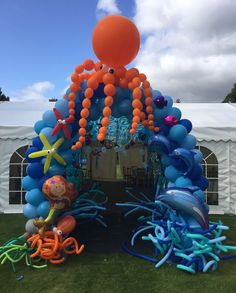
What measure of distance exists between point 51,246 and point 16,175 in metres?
4.00

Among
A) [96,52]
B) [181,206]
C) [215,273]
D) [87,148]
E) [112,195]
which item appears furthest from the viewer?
[112,195]

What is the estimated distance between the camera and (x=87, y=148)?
6.86 meters

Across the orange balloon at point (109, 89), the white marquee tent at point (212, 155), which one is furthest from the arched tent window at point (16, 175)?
the orange balloon at point (109, 89)

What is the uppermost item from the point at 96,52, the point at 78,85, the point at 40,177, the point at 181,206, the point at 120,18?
the point at 120,18

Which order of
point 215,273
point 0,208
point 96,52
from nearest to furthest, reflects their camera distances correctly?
point 215,273 < point 96,52 < point 0,208

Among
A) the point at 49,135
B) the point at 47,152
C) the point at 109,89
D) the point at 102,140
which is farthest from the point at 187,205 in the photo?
the point at 49,135

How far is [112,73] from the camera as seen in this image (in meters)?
4.95

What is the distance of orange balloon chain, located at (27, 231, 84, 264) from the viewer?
464 centimetres

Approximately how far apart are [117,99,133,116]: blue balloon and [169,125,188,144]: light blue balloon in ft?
2.43

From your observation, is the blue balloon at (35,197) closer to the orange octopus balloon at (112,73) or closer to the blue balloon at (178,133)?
the orange octopus balloon at (112,73)

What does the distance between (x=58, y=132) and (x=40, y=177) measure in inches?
30.3

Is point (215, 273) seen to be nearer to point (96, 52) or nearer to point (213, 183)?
point (96, 52)

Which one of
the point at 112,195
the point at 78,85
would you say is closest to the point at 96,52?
the point at 78,85

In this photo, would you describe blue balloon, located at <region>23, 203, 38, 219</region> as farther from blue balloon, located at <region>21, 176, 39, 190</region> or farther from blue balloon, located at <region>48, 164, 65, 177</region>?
blue balloon, located at <region>48, 164, 65, 177</region>
